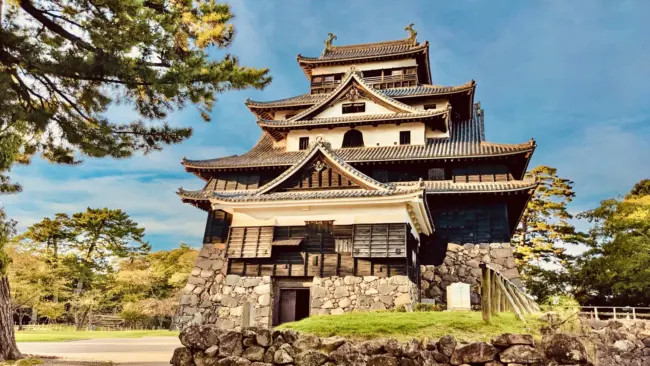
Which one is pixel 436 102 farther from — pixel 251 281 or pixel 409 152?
pixel 251 281

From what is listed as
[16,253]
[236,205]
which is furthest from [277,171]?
[16,253]

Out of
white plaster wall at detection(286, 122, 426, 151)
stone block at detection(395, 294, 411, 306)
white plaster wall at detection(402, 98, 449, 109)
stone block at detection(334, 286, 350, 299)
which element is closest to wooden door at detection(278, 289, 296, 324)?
stone block at detection(334, 286, 350, 299)

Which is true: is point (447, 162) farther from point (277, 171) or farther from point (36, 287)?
point (36, 287)

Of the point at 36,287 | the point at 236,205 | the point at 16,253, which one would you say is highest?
the point at 236,205

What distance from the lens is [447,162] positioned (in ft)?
70.2

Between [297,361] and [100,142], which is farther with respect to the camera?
[100,142]

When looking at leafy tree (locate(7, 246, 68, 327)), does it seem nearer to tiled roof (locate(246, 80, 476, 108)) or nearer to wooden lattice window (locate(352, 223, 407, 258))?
tiled roof (locate(246, 80, 476, 108))

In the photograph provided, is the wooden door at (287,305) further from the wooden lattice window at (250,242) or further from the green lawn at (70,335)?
the green lawn at (70,335)

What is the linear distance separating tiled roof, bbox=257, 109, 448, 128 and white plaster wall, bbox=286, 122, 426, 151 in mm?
611

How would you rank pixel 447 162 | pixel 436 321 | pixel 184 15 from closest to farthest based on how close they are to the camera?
pixel 436 321 < pixel 184 15 < pixel 447 162

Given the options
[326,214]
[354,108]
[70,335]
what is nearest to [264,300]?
[326,214]

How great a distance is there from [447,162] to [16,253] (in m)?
27.2

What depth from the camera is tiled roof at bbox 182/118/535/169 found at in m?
21.0

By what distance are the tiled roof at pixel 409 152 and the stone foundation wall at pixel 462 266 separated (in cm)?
427
